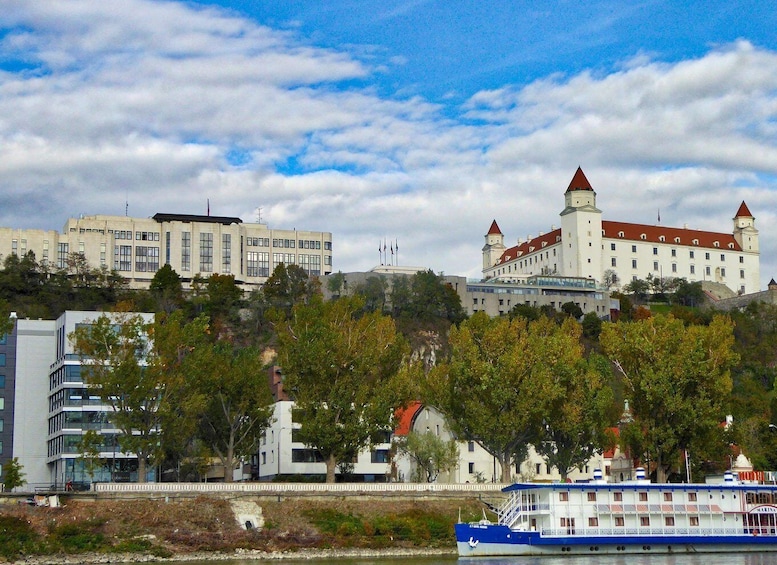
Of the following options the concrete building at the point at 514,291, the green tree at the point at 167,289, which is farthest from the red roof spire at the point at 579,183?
the green tree at the point at 167,289

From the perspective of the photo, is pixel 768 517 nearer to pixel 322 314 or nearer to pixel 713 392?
pixel 713 392

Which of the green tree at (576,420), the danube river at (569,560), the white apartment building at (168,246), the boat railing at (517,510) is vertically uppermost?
the white apartment building at (168,246)

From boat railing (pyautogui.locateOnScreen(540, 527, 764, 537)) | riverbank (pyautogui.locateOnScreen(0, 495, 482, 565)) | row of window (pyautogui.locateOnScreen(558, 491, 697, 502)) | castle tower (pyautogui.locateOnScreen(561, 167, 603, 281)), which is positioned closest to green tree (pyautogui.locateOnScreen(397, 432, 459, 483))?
riverbank (pyautogui.locateOnScreen(0, 495, 482, 565))

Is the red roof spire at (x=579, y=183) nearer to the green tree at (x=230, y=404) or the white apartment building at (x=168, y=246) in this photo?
the white apartment building at (x=168, y=246)

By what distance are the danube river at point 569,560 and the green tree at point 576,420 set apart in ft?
41.3

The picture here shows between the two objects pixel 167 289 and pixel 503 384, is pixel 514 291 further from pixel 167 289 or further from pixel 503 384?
pixel 503 384

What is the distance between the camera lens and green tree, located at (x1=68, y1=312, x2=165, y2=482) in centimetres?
7044

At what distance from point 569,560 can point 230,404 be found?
90.1ft

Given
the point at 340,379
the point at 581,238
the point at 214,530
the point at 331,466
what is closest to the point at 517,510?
the point at 331,466

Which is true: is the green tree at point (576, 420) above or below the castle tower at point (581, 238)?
below

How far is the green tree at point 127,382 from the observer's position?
7044 cm

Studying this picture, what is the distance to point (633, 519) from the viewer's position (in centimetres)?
6762

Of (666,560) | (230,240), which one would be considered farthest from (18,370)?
(230,240)

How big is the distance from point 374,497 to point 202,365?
14.5 meters
